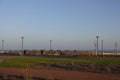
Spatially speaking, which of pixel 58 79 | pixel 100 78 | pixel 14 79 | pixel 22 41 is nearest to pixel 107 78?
pixel 100 78

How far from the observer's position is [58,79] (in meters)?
24.0

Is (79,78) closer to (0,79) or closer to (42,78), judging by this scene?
(42,78)

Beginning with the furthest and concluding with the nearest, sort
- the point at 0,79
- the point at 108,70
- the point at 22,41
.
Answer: the point at 22,41 → the point at 108,70 → the point at 0,79

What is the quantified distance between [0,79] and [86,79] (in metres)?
6.68

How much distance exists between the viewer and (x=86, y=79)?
24.3 meters

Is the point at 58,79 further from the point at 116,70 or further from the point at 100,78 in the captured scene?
the point at 116,70

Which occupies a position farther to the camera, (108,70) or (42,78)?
(108,70)

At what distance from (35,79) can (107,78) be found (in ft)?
19.3

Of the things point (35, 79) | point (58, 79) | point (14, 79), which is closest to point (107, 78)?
point (58, 79)

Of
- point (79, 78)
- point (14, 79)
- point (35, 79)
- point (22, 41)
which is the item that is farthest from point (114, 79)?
point (22, 41)

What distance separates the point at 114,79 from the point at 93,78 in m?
1.71

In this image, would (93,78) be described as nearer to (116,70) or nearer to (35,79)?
(35,79)

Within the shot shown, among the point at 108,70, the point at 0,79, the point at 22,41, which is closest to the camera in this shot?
the point at 0,79

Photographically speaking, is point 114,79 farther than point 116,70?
No
